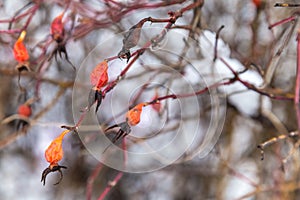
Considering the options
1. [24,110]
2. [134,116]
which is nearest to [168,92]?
[134,116]

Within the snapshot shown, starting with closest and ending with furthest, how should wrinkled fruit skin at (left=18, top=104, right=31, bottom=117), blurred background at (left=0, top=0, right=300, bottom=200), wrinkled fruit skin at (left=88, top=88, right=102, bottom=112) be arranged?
wrinkled fruit skin at (left=88, top=88, right=102, bottom=112), blurred background at (left=0, top=0, right=300, bottom=200), wrinkled fruit skin at (left=18, top=104, right=31, bottom=117)

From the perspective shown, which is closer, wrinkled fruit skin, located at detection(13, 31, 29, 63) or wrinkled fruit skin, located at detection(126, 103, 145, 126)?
wrinkled fruit skin, located at detection(126, 103, 145, 126)

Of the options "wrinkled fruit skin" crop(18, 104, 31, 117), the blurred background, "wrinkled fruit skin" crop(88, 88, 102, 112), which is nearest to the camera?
"wrinkled fruit skin" crop(88, 88, 102, 112)

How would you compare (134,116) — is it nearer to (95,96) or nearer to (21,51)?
(95,96)

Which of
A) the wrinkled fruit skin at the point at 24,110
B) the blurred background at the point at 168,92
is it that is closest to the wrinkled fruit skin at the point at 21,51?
the blurred background at the point at 168,92

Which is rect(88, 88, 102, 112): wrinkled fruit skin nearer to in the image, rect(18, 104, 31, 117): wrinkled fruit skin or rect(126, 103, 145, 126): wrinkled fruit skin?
rect(126, 103, 145, 126): wrinkled fruit skin

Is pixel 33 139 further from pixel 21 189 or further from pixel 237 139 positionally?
pixel 237 139

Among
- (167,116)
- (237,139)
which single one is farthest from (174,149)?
(237,139)

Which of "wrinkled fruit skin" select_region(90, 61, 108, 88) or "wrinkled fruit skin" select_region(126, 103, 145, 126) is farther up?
"wrinkled fruit skin" select_region(90, 61, 108, 88)

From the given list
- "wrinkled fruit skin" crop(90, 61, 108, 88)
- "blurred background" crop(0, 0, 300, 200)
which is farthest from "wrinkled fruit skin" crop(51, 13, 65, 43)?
"wrinkled fruit skin" crop(90, 61, 108, 88)
